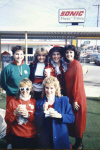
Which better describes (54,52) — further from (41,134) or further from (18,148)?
(18,148)

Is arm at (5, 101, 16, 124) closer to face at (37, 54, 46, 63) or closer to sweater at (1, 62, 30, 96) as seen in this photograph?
sweater at (1, 62, 30, 96)

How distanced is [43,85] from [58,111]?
0.25 metres

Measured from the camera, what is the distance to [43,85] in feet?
4.48

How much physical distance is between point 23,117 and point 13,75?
37cm

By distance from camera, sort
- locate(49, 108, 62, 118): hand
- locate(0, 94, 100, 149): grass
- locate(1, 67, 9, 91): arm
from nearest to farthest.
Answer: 1. locate(49, 108, 62, 118): hand
2. locate(1, 67, 9, 91): arm
3. locate(0, 94, 100, 149): grass

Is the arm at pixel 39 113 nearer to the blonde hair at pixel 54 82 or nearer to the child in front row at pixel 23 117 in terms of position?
the child in front row at pixel 23 117

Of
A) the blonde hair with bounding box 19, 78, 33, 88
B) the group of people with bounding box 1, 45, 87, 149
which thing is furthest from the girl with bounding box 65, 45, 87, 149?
the blonde hair with bounding box 19, 78, 33, 88

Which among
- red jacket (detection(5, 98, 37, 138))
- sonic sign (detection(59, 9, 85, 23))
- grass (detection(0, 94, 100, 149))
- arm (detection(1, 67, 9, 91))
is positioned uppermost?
sonic sign (detection(59, 9, 85, 23))

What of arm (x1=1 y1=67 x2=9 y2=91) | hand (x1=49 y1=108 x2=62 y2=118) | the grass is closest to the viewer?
hand (x1=49 y1=108 x2=62 y2=118)

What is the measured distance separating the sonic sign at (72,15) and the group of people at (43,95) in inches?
10.2

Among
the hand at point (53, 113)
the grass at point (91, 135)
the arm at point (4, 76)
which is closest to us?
the hand at point (53, 113)

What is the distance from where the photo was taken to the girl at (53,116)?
4.37ft

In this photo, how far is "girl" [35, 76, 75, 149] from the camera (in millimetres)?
1332

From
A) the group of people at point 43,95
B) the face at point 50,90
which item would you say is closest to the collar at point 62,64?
the group of people at point 43,95
